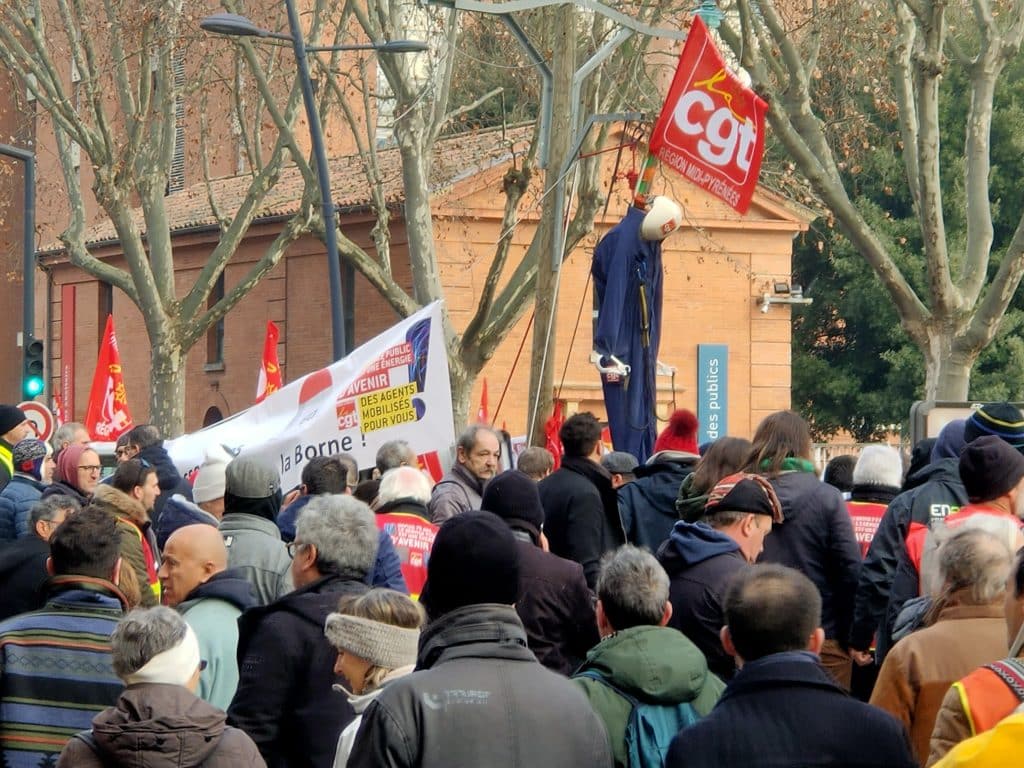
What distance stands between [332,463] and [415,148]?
13350 millimetres

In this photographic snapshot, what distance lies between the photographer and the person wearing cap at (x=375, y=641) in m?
4.71

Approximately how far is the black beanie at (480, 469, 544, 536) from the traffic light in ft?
58.7

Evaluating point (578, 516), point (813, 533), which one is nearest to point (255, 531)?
point (578, 516)

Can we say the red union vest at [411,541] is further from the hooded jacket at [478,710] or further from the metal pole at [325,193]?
the metal pole at [325,193]

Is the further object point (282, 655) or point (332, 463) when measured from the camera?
point (332, 463)

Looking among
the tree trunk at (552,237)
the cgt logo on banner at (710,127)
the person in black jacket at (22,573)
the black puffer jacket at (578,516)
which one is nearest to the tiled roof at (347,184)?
the tree trunk at (552,237)

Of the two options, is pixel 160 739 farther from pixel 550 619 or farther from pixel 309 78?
pixel 309 78

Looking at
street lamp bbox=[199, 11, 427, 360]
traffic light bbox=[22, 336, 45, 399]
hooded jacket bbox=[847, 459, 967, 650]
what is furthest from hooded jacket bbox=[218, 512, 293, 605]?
traffic light bbox=[22, 336, 45, 399]

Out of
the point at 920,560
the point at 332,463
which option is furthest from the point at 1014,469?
the point at 332,463

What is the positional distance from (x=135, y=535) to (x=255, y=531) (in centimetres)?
81

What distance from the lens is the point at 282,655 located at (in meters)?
5.39

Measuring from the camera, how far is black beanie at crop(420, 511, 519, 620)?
4234 millimetres

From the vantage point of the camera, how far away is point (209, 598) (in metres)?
6.00

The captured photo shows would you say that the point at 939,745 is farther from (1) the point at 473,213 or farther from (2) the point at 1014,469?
(1) the point at 473,213
